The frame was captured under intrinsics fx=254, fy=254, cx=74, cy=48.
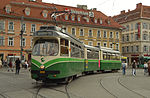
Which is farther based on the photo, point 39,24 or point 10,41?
point 39,24

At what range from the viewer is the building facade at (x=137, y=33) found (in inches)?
2741

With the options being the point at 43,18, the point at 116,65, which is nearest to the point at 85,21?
the point at 43,18

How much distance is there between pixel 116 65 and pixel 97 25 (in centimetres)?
2863

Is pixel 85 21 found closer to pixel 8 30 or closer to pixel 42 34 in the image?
pixel 8 30

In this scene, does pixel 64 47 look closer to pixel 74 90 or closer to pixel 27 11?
pixel 74 90

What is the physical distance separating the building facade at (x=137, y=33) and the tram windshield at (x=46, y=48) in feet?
188

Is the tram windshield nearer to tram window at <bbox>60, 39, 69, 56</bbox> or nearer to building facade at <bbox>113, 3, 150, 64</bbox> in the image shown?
tram window at <bbox>60, 39, 69, 56</bbox>

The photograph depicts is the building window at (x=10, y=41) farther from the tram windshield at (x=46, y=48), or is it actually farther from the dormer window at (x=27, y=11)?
the tram windshield at (x=46, y=48)

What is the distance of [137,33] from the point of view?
71125mm

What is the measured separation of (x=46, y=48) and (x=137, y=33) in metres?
60.6

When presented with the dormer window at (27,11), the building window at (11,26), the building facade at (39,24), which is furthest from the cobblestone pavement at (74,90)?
the dormer window at (27,11)

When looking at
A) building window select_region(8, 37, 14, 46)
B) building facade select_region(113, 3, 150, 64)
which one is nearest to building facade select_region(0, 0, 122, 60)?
building window select_region(8, 37, 14, 46)

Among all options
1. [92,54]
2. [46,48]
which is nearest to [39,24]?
[92,54]

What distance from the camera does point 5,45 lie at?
48.4 m
